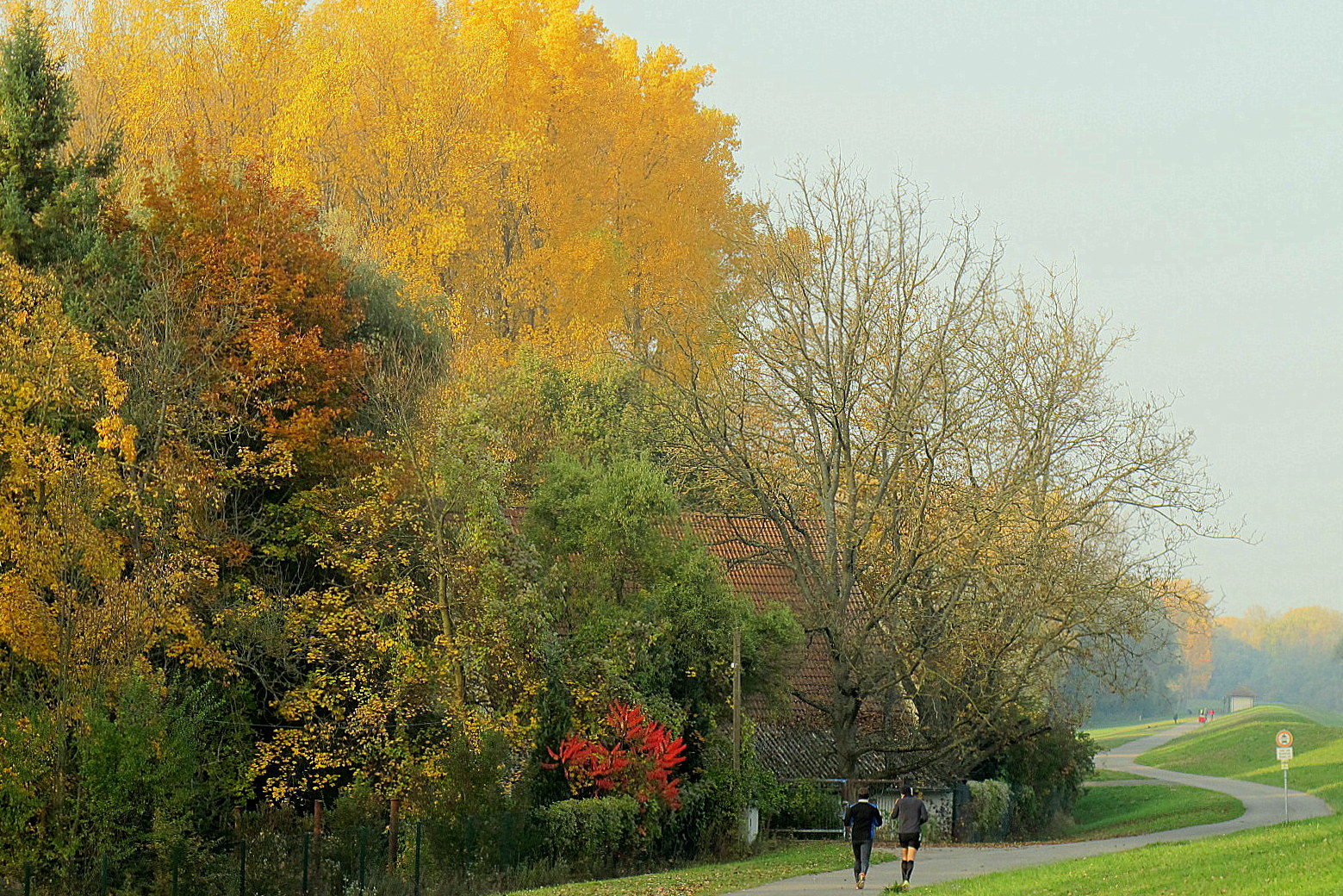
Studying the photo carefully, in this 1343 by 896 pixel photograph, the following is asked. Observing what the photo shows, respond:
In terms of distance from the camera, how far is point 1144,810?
59156mm

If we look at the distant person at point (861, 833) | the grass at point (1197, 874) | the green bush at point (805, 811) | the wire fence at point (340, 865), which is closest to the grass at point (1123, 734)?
the green bush at point (805, 811)

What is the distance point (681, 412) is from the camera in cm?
3859

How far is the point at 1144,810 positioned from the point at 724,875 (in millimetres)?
37303

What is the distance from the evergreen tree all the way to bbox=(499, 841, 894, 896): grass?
1596cm

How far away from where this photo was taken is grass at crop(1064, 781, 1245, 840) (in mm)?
51250

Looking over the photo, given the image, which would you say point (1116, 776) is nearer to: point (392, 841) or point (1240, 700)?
point (392, 841)

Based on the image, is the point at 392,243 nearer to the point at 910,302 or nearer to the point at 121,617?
the point at 910,302

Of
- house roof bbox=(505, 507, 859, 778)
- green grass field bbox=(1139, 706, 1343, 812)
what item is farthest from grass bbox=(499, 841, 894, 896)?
green grass field bbox=(1139, 706, 1343, 812)

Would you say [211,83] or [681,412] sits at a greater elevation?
[211,83]

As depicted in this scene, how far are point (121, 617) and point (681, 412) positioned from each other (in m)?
17.9

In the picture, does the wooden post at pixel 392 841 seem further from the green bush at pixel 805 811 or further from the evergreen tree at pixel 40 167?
the green bush at pixel 805 811

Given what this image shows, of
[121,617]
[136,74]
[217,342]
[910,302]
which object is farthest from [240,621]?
[136,74]

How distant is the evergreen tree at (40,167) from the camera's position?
29875 mm

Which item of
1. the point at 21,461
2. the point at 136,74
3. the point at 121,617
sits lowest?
the point at 121,617
